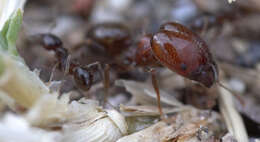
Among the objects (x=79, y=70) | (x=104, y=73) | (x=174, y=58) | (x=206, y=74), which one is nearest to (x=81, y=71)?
(x=79, y=70)

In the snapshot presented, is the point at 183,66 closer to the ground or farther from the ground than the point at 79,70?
farther from the ground

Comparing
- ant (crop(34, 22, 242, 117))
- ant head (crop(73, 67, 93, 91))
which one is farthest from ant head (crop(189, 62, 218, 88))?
ant head (crop(73, 67, 93, 91))

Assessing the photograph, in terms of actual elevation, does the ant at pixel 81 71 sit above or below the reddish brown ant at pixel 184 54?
below

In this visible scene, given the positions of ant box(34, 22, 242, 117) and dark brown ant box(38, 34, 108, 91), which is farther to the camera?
dark brown ant box(38, 34, 108, 91)

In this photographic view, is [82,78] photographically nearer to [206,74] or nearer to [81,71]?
[81,71]

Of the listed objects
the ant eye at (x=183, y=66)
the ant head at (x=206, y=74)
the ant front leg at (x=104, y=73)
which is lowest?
the ant front leg at (x=104, y=73)

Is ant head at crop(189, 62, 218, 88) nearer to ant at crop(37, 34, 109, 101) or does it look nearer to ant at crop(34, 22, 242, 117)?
ant at crop(34, 22, 242, 117)

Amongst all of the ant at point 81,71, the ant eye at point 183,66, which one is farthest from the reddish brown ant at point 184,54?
the ant at point 81,71

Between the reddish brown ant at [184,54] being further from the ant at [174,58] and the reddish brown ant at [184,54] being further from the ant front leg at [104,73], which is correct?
the ant front leg at [104,73]

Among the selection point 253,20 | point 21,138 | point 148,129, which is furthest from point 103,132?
point 253,20
